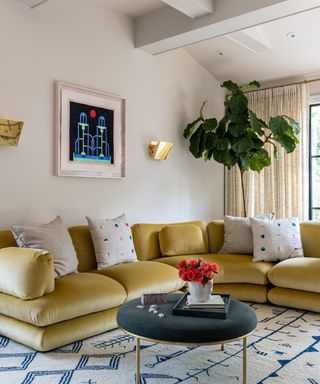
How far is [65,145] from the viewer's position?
409 centimetres

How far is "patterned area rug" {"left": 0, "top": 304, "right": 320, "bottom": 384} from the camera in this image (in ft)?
8.00

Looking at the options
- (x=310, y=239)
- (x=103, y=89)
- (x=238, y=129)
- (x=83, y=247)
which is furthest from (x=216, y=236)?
(x=103, y=89)

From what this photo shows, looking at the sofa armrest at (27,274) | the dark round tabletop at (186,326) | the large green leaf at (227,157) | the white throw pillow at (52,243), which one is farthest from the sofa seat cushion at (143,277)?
the large green leaf at (227,157)

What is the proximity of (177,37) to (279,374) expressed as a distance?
3.38 metres

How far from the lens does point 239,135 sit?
498 centimetres

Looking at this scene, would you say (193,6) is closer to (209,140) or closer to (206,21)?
(206,21)

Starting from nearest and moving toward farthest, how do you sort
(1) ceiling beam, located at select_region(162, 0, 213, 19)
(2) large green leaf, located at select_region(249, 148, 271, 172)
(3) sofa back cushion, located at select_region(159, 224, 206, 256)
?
1. (1) ceiling beam, located at select_region(162, 0, 213, 19)
2. (3) sofa back cushion, located at select_region(159, 224, 206, 256)
3. (2) large green leaf, located at select_region(249, 148, 271, 172)

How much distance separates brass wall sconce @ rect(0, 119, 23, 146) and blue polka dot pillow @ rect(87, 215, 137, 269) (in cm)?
95

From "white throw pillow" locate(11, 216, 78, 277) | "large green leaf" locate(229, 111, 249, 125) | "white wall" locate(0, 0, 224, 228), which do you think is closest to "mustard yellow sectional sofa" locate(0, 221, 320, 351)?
"white throw pillow" locate(11, 216, 78, 277)

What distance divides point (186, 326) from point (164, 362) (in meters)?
0.57

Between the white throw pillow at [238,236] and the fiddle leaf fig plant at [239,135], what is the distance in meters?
0.81

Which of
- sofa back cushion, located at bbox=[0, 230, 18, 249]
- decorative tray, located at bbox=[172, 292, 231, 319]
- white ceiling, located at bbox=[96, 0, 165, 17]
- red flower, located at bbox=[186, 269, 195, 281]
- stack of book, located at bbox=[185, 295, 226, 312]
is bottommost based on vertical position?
decorative tray, located at bbox=[172, 292, 231, 319]

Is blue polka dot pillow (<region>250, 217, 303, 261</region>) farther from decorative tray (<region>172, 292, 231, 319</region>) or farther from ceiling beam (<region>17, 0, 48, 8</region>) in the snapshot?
ceiling beam (<region>17, 0, 48, 8</region>)

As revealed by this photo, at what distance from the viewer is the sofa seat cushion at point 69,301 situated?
2.72 metres
